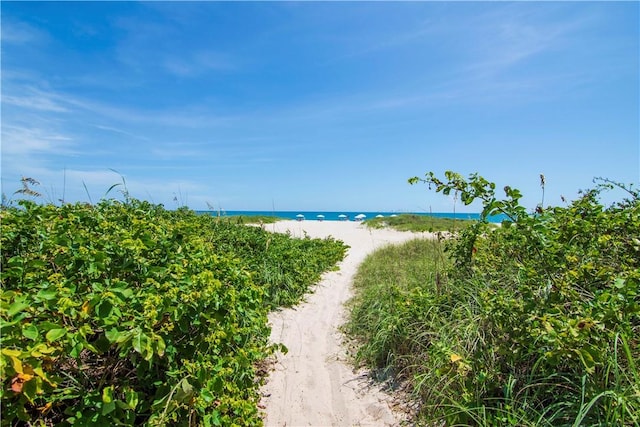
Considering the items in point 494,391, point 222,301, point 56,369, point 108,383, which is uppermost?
point 222,301

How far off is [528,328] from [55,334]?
2.92 m

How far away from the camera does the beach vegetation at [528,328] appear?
2.26 metres

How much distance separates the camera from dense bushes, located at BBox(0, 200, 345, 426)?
1804 millimetres

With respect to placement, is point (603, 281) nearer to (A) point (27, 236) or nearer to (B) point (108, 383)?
(B) point (108, 383)

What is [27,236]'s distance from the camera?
3311mm

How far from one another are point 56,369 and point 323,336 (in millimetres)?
3622

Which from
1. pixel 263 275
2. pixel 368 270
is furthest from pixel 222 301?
pixel 368 270

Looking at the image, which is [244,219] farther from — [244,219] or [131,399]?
[131,399]

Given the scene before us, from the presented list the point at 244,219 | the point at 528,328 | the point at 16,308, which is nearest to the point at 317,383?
the point at 528,328

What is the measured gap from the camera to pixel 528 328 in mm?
2502

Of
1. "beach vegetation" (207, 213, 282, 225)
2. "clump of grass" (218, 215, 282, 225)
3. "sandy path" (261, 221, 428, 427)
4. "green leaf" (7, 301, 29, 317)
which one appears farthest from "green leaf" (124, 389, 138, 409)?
"clump of grass" (218, 215, 282, 225)

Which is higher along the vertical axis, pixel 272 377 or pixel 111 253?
pixel 111 253

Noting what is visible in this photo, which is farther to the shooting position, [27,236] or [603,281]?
[27,236]

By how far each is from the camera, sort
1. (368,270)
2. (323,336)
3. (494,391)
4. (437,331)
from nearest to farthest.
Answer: (494,391)
(437,331)
(323,336)
(368,270)
